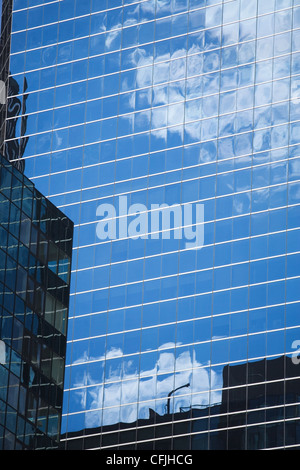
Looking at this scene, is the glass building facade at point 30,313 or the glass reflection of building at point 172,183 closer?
the glass building facade at point 30,313

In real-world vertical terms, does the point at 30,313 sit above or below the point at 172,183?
below

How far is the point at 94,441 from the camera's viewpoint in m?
143

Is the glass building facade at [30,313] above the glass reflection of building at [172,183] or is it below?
below

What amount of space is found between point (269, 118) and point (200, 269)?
1634 cm

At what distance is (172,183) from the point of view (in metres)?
150

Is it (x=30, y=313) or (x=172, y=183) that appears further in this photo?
(x=172, y=183)

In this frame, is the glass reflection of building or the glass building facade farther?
the glass reflection of building

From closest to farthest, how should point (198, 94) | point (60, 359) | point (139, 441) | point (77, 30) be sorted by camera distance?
point (60, 359) → point (139, 441) → point (198, 94) → point (77, 30)

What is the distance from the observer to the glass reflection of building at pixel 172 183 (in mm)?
139000

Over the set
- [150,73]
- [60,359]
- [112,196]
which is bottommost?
[60,359]

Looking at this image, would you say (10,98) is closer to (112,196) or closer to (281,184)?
(112,196)

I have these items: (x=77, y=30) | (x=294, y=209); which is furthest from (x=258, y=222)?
(x=77, y=30)

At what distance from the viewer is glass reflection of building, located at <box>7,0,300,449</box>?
456 ft

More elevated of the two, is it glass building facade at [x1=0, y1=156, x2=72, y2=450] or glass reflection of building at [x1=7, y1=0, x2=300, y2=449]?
glass reflection of building at [x1=7, y1=0, x2=300, y2=449]
